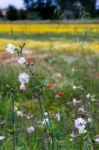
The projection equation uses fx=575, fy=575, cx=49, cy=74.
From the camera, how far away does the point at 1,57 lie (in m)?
11.8

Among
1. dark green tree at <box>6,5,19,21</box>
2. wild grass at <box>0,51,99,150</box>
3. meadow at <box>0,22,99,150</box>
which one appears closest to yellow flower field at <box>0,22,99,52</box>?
meadow at <box>0,22,99,150</box>

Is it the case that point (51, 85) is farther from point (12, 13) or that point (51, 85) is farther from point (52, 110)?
point (12, 13)

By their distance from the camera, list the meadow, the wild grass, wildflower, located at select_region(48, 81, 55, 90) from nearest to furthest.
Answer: the meadow → the wild grass → wildflower, located at select_region(48, 81, 55, 90)

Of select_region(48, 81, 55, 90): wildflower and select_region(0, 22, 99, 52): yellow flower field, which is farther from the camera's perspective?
select_region(48, 81, 55, 90): wildflower

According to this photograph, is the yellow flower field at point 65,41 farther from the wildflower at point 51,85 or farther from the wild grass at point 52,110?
the wildflower at point 51,85

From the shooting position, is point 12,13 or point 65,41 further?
point 12,13

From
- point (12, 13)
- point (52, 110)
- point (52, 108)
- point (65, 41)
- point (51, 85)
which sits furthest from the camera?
point (12, 13)

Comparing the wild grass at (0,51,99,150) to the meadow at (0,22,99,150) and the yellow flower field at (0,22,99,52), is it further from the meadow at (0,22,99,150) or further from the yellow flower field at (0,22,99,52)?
the yellow flower field at (0,22,99,52)

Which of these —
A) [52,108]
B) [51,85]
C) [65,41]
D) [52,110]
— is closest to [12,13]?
[65,41]

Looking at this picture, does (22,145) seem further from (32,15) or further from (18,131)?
(32,15)

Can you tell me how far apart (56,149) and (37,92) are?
0.76 meters

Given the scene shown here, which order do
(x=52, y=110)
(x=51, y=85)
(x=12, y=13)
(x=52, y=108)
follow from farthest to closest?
(x=12, y=13)
(x=51, y=85)
(x=52, y=108)
(x=52, y=110)

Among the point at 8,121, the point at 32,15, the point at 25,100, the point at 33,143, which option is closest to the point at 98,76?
the point at 25,100

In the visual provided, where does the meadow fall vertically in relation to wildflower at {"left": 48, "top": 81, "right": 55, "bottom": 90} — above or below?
below
